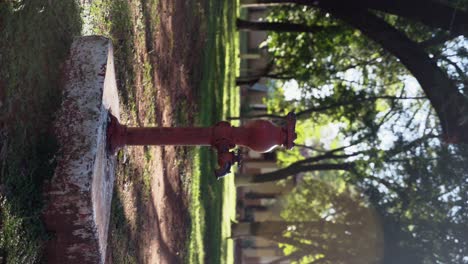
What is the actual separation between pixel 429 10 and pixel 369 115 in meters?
5.38

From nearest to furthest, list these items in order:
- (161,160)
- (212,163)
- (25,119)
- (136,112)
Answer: (25,119) < (136,112) < (161,160) < (212,163)

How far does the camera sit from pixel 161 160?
22.2 ft

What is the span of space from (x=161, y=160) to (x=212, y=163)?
3.76 m

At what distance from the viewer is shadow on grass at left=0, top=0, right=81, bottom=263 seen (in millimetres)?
2957

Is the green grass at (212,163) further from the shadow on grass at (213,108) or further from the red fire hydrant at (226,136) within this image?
the red fire hydrant at (226,136)

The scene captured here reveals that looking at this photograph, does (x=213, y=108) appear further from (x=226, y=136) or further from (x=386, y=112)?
(x=226, y=136)

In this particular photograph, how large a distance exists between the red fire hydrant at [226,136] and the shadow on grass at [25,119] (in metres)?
0.51

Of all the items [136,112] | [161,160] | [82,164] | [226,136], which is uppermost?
[136,112]

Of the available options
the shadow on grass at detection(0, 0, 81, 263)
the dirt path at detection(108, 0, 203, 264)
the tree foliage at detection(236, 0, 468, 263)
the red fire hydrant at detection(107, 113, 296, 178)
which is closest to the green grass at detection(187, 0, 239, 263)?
the dirt path at detection(108, 0, 203, 264)

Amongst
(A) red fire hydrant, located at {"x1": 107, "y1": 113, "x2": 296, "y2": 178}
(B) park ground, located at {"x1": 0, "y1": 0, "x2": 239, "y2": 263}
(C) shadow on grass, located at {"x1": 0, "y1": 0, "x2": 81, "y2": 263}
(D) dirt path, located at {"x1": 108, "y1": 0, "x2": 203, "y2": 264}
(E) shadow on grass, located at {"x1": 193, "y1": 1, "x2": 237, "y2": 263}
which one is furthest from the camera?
(E) shadow on grass, located at {"x1": 193, "y1": 1, "x2": 237, "y2": 263}

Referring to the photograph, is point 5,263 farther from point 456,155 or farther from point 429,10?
point 456,155

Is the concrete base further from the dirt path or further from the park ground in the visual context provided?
the dirt path

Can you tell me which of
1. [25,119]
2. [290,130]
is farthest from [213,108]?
[25,119]

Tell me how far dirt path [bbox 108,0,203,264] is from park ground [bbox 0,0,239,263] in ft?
0.05
